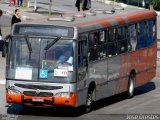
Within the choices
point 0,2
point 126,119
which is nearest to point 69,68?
point 126,119

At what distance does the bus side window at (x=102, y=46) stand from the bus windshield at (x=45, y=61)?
2156 mm

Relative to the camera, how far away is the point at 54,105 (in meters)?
21.1

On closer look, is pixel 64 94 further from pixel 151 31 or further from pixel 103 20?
pixel 151 31

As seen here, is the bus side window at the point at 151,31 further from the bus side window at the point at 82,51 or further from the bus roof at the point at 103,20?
the bus side window at the point at 82,51

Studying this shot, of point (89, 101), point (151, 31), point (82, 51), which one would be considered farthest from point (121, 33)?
point (82, 51)

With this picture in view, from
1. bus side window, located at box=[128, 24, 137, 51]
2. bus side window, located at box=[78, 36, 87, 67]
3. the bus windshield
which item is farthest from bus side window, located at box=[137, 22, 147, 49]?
the bus windshield

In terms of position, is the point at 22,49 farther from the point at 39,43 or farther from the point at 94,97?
the point at 94,97

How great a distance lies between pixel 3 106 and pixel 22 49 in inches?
91.6

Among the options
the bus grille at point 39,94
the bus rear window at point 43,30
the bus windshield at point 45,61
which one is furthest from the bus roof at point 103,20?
the bus grille at point 39,94

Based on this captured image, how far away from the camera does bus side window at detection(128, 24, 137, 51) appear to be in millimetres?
26250

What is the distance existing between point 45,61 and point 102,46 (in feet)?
9.39

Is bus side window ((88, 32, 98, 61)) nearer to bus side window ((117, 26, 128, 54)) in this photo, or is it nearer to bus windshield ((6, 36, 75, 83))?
bus windshield ((6, 36, 75, 83))

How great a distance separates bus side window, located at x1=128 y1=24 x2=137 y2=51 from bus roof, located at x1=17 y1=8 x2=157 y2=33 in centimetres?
23

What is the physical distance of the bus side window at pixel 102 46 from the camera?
76.5ft
